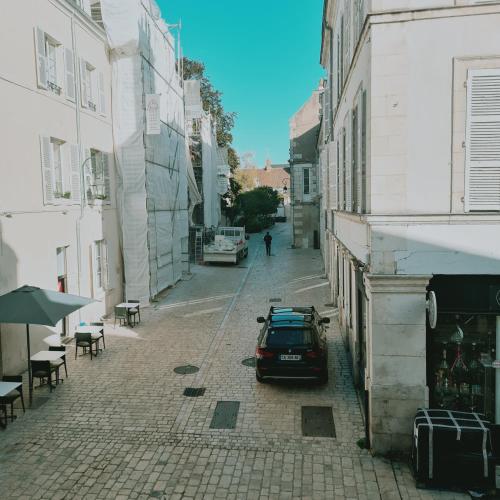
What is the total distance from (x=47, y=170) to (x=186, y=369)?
6.63m

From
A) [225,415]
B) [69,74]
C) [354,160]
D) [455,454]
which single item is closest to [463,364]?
[455,454]

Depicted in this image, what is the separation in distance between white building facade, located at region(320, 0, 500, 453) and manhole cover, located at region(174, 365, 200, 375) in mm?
5279

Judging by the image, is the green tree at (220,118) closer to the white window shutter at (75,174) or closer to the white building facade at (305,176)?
the white building facade at (305,176)

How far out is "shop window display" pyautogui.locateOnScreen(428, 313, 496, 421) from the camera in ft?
25.8

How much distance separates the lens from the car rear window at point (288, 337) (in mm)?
10406

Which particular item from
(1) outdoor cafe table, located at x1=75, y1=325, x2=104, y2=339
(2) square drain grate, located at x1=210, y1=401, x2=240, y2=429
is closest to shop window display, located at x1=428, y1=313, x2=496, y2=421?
(2) square drain grate, located at x1=210, y1=401, x2=240, y2=429

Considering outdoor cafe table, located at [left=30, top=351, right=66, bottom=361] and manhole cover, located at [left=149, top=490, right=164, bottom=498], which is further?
outdoor cafe table, located at [left=30, top=351, right=66, bottom=361]

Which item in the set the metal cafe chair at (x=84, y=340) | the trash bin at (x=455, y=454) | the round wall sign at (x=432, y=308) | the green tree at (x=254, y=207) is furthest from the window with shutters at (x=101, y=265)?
the green tree at (x=254, y=207)

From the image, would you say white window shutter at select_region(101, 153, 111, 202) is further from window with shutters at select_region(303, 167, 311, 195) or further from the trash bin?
window with shutters at select_region(303, 167, 311, 195)

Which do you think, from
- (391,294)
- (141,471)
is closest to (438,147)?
(391,294)

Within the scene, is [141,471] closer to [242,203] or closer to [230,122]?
[230,122]

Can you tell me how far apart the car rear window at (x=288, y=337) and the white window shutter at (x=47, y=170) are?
7.29 m

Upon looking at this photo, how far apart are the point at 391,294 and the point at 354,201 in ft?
10.0

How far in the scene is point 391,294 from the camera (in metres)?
7.59
